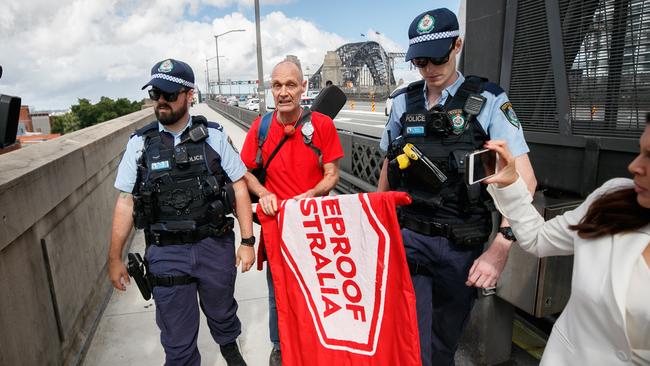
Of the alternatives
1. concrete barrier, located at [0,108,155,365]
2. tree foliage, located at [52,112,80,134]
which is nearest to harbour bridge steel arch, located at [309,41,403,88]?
tree foliage, located at [52,112,80,134]

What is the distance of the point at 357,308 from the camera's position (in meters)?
2.44

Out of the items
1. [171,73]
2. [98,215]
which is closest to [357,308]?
[171,73]

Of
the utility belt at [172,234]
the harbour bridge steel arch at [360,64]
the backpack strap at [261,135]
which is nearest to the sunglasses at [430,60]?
the backpack strap at [261,135]

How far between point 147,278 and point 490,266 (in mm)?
2076

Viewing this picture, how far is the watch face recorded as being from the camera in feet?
10.4

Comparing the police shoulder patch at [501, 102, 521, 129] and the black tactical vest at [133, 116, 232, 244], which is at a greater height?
the police shoulder patch at [501, 102, 521, 129]

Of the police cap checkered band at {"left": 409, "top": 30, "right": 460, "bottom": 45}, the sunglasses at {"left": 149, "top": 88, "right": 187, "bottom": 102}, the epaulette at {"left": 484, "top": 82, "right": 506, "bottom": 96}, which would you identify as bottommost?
the epaulette at {"left": 484, "top": 82, "right": 506, "bottom": 96}

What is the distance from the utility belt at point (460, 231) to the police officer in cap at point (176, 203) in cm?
127

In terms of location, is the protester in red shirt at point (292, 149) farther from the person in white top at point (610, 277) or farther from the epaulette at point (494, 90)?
the person in white top at point (610, 277)

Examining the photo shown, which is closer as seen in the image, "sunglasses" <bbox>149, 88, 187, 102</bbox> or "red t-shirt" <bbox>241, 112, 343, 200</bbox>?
"sunglasses" <bbox>149, 88, 187, 102</bbox>

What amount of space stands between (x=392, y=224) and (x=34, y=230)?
91.8 inches

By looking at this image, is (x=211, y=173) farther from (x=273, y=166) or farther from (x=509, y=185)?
(x=509, y=185)

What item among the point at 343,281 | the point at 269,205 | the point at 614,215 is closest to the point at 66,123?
the point at 269,205

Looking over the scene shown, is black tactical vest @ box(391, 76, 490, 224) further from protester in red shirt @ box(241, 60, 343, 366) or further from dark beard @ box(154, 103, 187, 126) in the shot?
dark beard @ box(154, 103, 187, 126)
